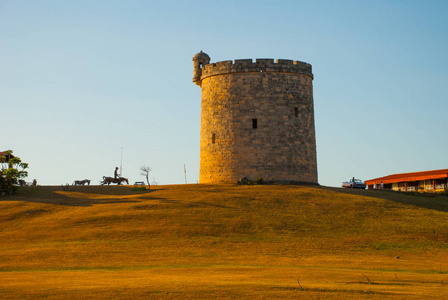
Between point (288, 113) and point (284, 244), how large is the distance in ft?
62.1

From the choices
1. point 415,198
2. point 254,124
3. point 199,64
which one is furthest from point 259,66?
point 415,198

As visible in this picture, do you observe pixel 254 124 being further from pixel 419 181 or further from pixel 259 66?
pixel 419 181

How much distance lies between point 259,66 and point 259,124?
491 centimetres

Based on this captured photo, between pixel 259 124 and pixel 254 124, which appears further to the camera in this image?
pixel 254 124

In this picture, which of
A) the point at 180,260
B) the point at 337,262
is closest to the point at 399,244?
the point at 337,262

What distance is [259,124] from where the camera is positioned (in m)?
45.5

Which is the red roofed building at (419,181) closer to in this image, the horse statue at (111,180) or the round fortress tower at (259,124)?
the round fortress tower at (259,124)

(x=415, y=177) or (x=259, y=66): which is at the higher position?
(x=259, y=66)

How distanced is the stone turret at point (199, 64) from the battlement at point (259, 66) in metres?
3.27

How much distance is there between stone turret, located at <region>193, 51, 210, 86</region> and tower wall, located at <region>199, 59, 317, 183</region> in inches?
134

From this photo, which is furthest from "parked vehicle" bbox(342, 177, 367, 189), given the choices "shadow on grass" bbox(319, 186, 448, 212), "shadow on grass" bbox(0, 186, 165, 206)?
"shadow on grass" bbox(0, 186, 165, 206)


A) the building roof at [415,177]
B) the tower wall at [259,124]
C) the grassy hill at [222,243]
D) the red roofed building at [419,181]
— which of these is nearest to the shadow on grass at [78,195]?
the grassy hill at [222,243]

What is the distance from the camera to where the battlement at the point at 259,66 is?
46438mm

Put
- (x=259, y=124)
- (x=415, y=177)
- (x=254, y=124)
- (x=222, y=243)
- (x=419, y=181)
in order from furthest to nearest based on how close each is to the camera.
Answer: (x=419, y=181) < (x=415, y=177) < (x=254, y=124) < (x=259, y=124) < (x=222, y=243)
